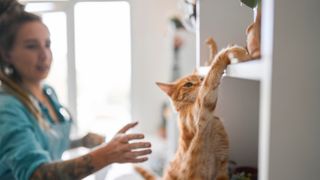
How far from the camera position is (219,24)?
1.58 ft

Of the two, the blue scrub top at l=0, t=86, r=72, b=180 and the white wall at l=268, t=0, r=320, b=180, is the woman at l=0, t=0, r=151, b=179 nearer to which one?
the blue scrub top at l=0, t=86, r=72, b=180

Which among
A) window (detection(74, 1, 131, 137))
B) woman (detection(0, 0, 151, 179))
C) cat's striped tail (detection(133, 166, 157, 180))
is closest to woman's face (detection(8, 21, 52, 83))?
woman (detection(0, 0, 151, 179))

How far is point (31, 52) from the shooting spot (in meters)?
0.36

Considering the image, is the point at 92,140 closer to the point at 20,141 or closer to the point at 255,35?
the point at 20,141

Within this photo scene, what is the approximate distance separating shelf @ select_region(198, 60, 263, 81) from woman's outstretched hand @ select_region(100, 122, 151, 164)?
0.14 meters

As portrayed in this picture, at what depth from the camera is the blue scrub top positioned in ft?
1.08

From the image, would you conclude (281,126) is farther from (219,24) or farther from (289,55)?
(219,24)

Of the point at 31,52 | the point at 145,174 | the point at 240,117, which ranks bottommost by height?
the point at 145,174

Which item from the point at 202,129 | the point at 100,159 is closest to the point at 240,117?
the point at 202,129

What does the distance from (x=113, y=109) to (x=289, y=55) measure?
372 mm

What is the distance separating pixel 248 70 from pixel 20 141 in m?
0.28

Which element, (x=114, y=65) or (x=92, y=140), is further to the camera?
(x=114, y=65)

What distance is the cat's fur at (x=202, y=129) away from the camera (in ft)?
1.14

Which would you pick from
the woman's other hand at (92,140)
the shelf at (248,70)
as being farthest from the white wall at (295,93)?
the woman's other hand at (92,140)
